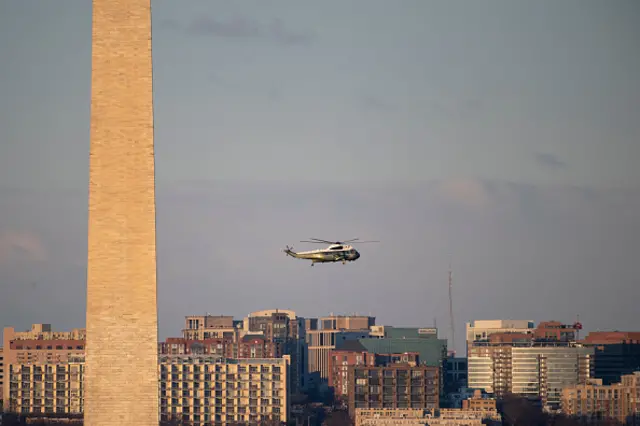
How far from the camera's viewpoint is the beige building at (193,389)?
6757 inches

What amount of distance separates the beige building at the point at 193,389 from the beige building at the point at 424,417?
33.2ft

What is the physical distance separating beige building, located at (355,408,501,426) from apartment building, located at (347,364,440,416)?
8.97 m

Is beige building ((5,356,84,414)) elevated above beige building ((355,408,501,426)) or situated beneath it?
elevated above

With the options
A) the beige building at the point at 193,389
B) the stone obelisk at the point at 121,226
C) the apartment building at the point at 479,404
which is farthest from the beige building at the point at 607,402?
the stone obelisk at the point at 121,226

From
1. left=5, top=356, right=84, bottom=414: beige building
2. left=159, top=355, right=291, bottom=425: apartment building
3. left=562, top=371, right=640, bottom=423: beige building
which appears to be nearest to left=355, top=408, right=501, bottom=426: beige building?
left=159, top=355, right=291, bottom=425: apartment building

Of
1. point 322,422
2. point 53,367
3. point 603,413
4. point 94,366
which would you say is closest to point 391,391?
point 322,422

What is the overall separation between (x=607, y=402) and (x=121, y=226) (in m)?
124

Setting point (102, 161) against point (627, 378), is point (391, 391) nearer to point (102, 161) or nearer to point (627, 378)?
point (627, 378)

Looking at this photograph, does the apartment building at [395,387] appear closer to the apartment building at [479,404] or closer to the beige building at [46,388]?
the apartment building at [479,404]

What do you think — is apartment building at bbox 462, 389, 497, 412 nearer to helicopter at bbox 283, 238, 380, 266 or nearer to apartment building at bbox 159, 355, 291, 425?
apartment building at bbox 159, 355, 291, 425

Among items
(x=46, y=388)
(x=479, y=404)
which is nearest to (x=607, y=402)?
(x=479, y=404)

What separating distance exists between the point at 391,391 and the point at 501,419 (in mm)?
14543

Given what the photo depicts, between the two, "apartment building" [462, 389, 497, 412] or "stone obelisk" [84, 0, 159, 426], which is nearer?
"stone obelisk" [84, 0, 159, 426]

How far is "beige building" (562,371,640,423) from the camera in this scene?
607ft
